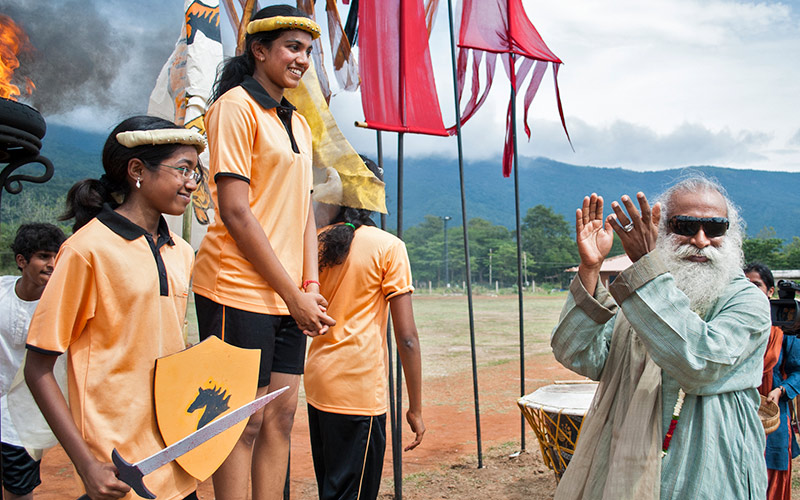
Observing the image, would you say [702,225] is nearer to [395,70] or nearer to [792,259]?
[395,70]

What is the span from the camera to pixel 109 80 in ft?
162

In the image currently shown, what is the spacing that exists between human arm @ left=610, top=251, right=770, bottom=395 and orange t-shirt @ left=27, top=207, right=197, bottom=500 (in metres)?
1.37

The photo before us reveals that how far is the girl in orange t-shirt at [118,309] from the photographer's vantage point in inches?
58.6

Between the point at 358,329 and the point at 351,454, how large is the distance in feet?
1.76

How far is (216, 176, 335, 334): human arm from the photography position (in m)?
1.83

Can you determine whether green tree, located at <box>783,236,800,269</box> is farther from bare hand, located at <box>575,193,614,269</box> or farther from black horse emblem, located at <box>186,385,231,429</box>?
black horse emblem, located at <box>186,385,231,429</box>

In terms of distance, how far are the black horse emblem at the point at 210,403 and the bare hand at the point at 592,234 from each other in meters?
1.20

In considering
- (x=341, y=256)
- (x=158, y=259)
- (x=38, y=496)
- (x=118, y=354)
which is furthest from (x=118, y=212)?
(x=38, y=496)

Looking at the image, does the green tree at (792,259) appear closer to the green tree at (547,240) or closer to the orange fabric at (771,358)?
Result: the green tree at (547,240)

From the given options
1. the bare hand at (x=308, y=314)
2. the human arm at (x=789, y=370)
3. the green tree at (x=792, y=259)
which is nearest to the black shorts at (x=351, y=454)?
the bare hand at (x=308, y=314)

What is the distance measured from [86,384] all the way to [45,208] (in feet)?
157

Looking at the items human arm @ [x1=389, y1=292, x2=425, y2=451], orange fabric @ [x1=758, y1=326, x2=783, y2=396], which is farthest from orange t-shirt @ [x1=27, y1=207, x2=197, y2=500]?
orange fabric @ [x1=758, y1=326, x2=783, y2=396]

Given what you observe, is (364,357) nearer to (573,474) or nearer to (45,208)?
(573,474)

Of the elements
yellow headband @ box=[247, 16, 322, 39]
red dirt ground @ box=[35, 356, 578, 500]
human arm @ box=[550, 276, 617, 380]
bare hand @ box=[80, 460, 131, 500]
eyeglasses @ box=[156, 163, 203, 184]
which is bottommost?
red dirt ground @ box=[35, 356, 578, 500]
